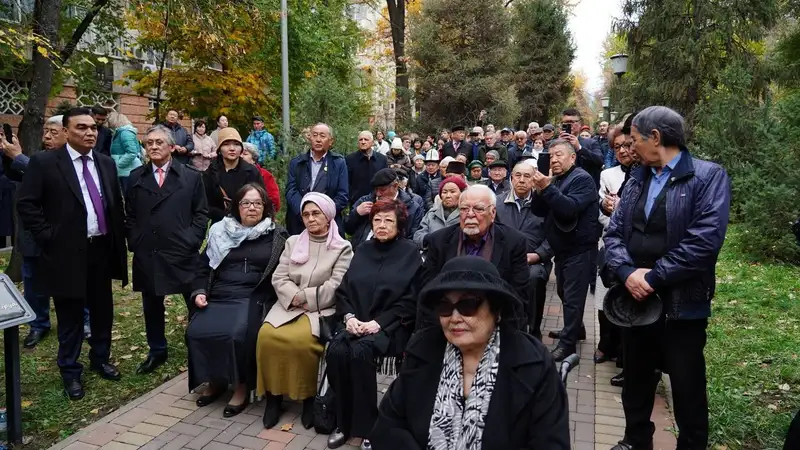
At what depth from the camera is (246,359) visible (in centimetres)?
471

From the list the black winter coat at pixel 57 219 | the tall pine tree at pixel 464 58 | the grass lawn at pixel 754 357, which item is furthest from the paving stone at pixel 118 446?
the tall pine tree at pixel 464 58

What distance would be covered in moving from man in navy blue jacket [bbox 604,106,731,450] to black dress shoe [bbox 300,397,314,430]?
2.42m

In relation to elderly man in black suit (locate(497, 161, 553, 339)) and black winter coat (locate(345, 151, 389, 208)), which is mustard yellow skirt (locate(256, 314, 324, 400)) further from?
black winter coat (locate(345, 151, 389, 208))

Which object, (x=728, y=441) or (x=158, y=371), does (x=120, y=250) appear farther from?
(x=728, y=441)

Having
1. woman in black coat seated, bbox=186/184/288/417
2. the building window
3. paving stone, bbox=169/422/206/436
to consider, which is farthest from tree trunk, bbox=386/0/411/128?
paving stone, bbox=169/422/206/436

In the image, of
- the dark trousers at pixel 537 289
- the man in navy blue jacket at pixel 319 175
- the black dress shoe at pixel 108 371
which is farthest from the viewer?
the man in navy blue jacket at pixel 319 175

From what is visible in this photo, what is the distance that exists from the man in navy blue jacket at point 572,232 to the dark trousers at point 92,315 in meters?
3.92

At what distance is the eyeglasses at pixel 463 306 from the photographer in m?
2.44

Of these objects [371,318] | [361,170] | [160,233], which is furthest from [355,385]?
[361,170]

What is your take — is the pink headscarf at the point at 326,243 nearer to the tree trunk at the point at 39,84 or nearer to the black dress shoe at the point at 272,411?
the black dress shoe at the point at 272,411

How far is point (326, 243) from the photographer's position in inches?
194

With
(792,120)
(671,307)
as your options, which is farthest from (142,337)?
(792,120)

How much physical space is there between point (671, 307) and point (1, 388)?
5317mm

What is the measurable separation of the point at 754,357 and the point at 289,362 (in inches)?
171
